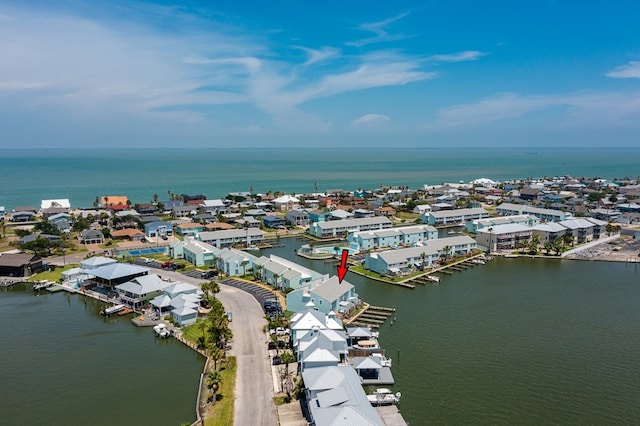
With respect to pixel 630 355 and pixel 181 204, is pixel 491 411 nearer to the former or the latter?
pixel 630 355

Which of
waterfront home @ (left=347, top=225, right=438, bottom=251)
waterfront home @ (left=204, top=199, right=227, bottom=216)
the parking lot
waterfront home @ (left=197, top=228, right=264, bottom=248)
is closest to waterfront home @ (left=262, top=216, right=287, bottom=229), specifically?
waterfront home @ (left=197, top=228, right=264, bottom=248)

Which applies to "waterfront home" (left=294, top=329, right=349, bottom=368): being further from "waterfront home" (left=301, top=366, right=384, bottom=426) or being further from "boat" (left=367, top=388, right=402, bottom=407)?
"boat" (left=367, top=388, right=402, bottom=407)

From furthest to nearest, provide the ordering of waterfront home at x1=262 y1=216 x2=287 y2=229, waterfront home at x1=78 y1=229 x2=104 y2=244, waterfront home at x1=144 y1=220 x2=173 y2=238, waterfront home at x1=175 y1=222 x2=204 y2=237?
waterfront home at x1=262 y1=216 x2=287 y2=229 < waterfront home at x1=175 y1=222 x2=204 y2=237 < waterfront home at x1=144 y1=220 x2=173 y2=238 < waterfront home at x1=78 y1=229 x2=104 y2=244

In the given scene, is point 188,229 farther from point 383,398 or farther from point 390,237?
point 383,398

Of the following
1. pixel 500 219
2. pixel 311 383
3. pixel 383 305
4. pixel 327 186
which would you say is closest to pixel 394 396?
pixel 311 383

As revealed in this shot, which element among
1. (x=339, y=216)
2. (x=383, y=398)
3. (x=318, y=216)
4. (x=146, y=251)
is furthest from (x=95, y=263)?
(x=339, y=216)

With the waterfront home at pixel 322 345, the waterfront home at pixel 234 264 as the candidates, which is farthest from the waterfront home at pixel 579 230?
the waterfront home at pixel 322 345
